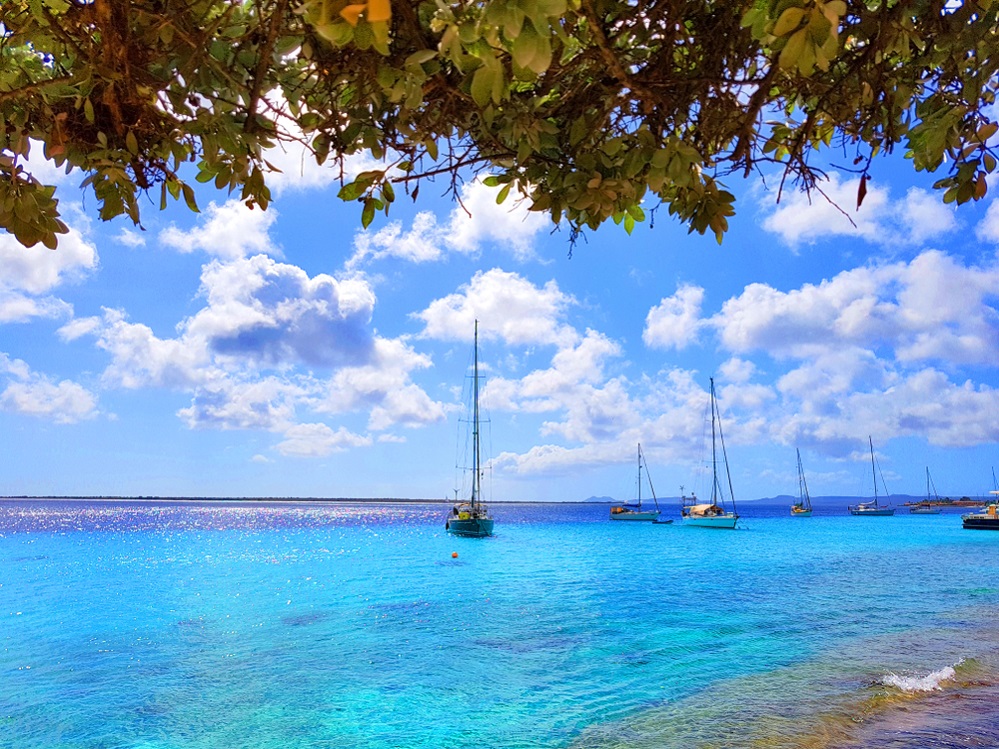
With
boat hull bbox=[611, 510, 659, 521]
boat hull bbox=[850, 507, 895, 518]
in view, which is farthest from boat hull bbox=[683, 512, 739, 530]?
boat hull bbox=[850, 507, 895, 518]

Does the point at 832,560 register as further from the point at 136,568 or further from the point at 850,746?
the point at 136,568

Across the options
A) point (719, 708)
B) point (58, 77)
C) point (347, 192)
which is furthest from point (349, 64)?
point (719, 708)

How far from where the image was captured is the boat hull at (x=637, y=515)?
80275 millimetres

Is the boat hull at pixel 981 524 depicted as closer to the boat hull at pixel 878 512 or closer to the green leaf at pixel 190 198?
the boat hull at pixel 878 512

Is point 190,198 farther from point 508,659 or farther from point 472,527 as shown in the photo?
point 472,527

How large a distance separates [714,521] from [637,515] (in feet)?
72.0

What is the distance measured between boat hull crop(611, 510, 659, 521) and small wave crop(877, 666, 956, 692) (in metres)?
68.6

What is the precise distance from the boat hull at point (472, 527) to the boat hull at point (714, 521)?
23.8m

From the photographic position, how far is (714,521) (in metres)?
62.3

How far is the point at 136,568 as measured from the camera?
1304 inches

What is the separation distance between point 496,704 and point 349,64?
10.8 m

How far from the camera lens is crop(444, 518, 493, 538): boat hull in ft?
161

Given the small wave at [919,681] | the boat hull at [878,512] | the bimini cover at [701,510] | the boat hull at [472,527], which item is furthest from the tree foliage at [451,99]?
the boat hull at [878,512]

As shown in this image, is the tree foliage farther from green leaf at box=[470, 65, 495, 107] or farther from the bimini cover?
the bimini cover
